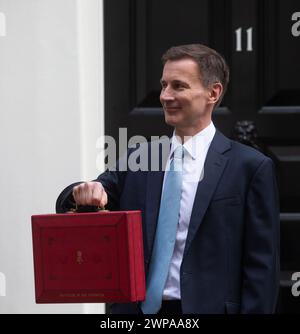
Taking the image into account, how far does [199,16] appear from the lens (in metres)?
4.65

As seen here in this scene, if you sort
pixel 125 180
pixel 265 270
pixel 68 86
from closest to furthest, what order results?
pixel 265 270 < pixel 125 180 < pixel 68 86

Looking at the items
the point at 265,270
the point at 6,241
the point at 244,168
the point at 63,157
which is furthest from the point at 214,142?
the point at 6,241

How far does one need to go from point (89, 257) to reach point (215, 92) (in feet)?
2.61

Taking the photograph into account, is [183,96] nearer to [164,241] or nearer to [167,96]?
[167,96]

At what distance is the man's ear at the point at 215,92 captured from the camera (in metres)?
3.56

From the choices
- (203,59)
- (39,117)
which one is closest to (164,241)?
(203,59)

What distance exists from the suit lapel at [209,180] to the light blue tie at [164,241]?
7 cm

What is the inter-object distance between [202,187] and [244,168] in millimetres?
174

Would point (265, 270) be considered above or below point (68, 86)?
below

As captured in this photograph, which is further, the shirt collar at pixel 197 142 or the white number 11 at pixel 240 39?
the white number 11 at pixel 240 39

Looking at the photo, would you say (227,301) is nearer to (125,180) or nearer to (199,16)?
(125,180)

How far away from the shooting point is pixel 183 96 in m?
3.49

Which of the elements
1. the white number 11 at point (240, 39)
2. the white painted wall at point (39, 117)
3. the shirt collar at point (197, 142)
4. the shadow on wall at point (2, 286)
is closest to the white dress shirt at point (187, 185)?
the shirt collar at point (197, 142)

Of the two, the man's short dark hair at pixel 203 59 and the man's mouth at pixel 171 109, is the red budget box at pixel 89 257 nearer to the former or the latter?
the man's mouth at pixel 171 109
